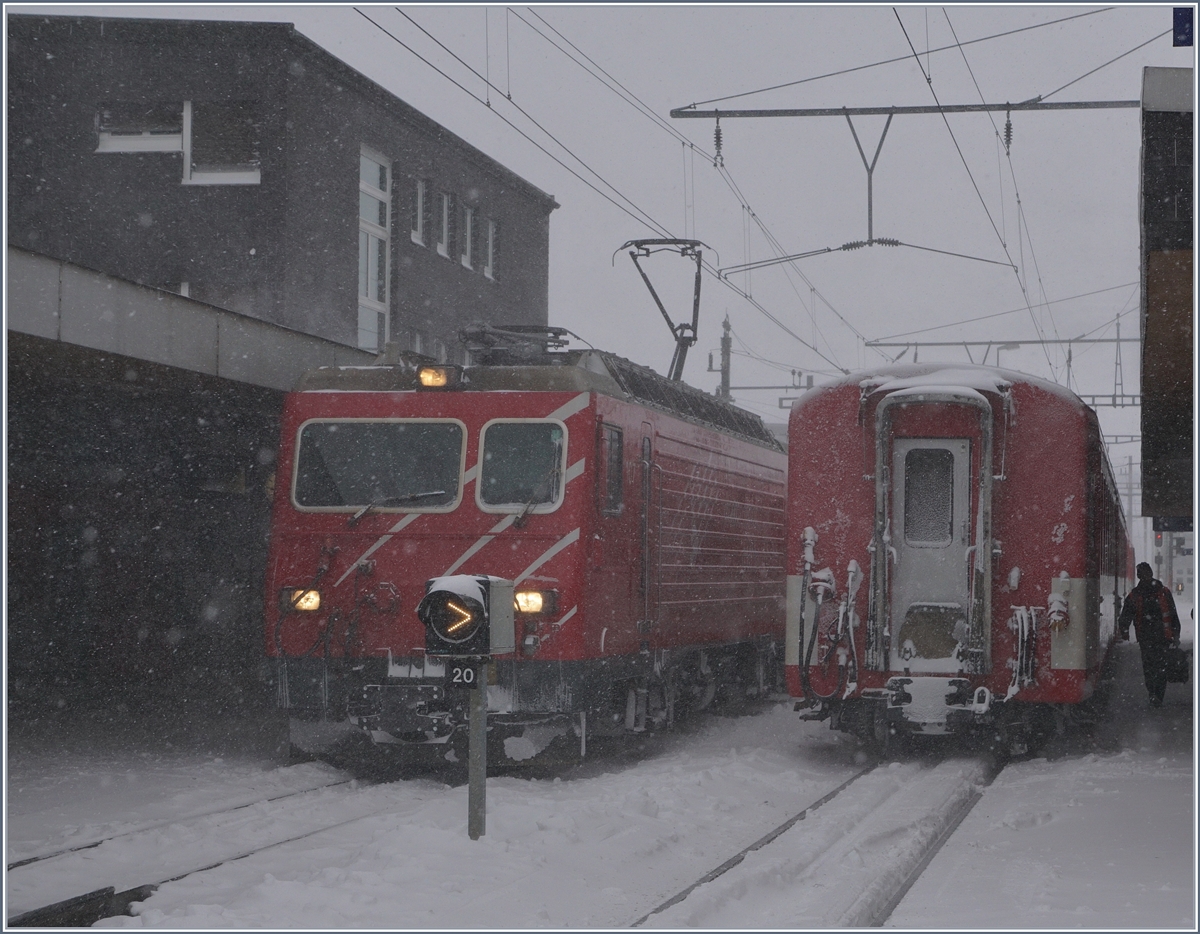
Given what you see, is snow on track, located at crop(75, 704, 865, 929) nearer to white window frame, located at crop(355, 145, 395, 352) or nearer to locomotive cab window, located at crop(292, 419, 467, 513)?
locomotive cab window, located at crop(292, 419, 467, 513)

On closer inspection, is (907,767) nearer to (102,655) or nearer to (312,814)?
(312,814)

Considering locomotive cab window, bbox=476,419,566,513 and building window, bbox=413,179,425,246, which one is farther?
building window, bbox=413,179,425,246

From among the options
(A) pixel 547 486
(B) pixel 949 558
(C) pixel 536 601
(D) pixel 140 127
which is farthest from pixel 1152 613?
(D) pixel 140 127

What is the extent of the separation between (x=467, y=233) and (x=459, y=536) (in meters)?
17.9

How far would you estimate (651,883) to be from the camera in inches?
293

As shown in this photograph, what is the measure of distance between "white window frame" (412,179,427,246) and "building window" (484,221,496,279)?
9.11 ft

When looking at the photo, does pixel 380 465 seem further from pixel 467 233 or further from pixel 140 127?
pixel 467 233

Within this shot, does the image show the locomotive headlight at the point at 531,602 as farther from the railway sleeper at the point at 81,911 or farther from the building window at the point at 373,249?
the building window at the point at 373,249

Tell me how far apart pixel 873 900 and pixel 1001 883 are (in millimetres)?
891

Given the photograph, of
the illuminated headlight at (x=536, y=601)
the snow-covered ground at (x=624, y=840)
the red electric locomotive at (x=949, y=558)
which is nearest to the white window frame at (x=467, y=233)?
the snow-covered ground at (x=624, y=840)

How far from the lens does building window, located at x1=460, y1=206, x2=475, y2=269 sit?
27.5m

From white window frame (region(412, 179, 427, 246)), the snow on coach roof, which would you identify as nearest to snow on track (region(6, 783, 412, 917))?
the snow on coach roof

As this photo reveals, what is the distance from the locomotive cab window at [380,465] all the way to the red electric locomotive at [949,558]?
300 cm

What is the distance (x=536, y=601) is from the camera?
33.8 feet
